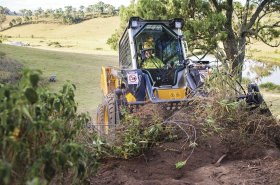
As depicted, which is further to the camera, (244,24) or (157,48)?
(244,24)

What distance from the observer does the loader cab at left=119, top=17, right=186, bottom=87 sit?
7.72 meters

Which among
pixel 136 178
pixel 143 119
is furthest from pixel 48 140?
pixel 143 119

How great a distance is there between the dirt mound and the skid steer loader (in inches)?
59.1

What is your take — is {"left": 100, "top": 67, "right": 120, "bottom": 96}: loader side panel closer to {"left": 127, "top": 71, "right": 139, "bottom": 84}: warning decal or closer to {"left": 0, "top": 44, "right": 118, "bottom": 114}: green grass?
{"left": 127, "top": 71, "right": 139, "bottom": 84}: warning decal

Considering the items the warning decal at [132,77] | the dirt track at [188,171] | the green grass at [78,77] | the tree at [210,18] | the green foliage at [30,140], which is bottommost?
the green grass at [78,77]

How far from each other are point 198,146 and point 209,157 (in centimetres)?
22

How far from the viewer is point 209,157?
4801 mm

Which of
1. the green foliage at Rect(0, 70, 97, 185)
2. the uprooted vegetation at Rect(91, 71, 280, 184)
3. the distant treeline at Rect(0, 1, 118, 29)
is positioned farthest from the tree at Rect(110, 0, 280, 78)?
the distant treeline at Rect(0, 1, 118, 29)

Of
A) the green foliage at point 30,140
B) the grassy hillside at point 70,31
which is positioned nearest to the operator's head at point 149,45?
the green foliage at point 30,140

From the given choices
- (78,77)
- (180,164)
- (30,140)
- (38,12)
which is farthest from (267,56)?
(38,12)

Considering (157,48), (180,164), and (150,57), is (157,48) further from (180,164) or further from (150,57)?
(180,164)

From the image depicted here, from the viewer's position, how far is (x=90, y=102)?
15500 millimetres

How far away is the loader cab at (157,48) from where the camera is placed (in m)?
7.72

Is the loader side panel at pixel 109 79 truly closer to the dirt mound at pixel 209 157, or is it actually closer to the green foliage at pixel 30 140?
the dirt mound at pixel 209 157
